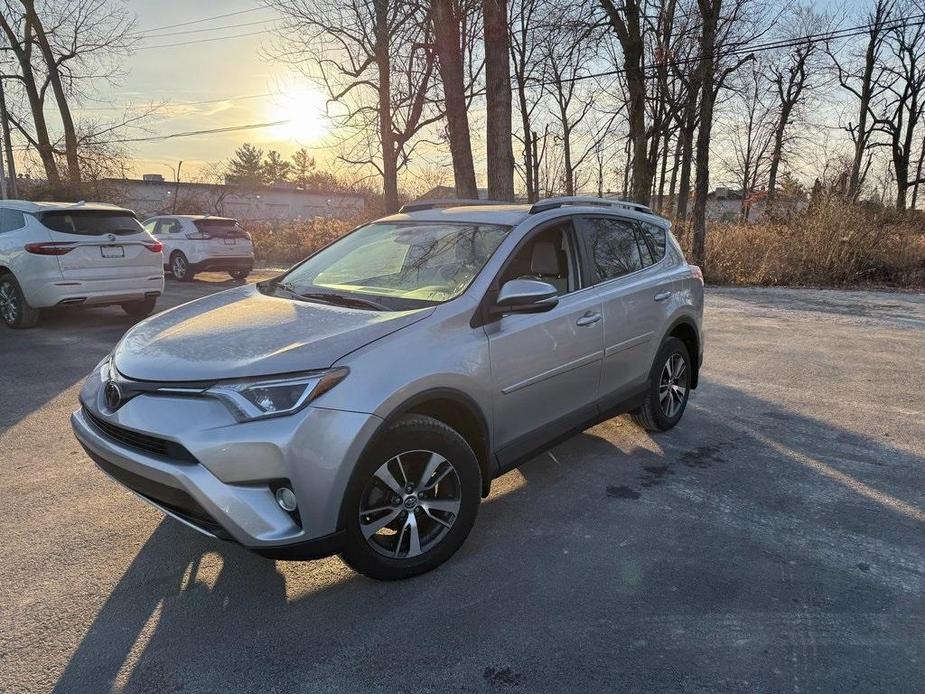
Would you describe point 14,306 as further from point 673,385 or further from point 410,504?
point 673,385

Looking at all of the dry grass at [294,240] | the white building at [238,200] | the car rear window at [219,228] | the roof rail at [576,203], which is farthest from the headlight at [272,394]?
the white building at [238,200]

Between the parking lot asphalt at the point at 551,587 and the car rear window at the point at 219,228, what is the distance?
11.4 metres

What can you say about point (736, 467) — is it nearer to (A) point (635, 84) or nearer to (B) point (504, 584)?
(B) point (504, 584)

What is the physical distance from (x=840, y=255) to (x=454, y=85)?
10947 millimetres

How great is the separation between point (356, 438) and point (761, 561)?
2096 mm

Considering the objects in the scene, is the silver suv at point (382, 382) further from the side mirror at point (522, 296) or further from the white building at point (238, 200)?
the white building at point (238, 200)

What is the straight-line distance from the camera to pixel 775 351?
777 centimetres

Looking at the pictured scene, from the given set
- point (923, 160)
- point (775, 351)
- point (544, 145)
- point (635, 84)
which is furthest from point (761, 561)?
point (923, 160)

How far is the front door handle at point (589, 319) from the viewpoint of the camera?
3688 mm

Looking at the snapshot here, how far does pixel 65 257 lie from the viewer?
7973 millimetres

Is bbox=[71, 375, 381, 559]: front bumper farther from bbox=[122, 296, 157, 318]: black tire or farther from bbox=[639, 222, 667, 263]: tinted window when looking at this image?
bbox=[122, 296, 157, 318]: black tire

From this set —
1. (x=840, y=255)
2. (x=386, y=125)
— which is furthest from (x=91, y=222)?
(x=840, y=255)

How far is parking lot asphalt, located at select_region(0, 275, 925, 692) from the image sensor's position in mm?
2326

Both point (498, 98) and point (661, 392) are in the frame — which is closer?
point (661, 392)
